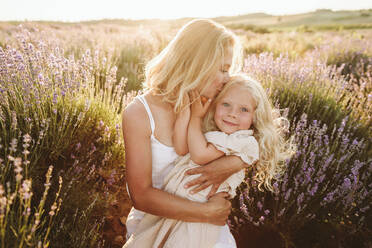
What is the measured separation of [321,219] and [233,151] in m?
1.24

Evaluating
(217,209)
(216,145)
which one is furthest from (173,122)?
(217,209)

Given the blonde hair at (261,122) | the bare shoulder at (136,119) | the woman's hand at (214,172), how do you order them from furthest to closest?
the blonde hair at (261,122) → the woman's hand at (214,172) → the bare shoulder at (136,119)

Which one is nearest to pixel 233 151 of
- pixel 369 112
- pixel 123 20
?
pixel 369 112

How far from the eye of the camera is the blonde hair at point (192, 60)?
1.72 metres

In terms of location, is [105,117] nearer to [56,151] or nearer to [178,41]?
[56,151]

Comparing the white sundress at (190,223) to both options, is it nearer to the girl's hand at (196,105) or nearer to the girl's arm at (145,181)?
the girl's arm at (145,181)

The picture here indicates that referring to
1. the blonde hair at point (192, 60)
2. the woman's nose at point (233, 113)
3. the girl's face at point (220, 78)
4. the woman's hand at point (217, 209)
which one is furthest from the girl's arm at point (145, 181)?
the woman's nose at point (233, 113)

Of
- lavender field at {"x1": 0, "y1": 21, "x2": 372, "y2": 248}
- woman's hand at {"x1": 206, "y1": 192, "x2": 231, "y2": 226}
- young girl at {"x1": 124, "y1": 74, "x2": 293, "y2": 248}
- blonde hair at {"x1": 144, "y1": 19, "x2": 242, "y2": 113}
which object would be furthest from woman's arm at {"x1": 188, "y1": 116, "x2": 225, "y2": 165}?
lavender field at {"x1": 0, "y1": 21, "x2": 372, "y2": 248}

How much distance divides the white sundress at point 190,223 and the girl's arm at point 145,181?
0.08m

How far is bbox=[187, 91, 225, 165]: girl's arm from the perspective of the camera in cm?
177

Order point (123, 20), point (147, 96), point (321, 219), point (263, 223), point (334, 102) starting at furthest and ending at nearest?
1. point (123, 20)
2. point (334, 102)
3. point (321, 219)
4. point (263, 223)
5. point (147, 96)

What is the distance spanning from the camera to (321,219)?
7.93 ft

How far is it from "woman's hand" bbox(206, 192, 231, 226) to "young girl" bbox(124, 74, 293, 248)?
1.9 inches

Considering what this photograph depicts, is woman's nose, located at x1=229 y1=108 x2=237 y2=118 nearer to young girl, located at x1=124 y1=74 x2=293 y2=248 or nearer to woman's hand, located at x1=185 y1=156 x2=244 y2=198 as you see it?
young girl, located at x1=124 y1=74 x2=293 y2=248
